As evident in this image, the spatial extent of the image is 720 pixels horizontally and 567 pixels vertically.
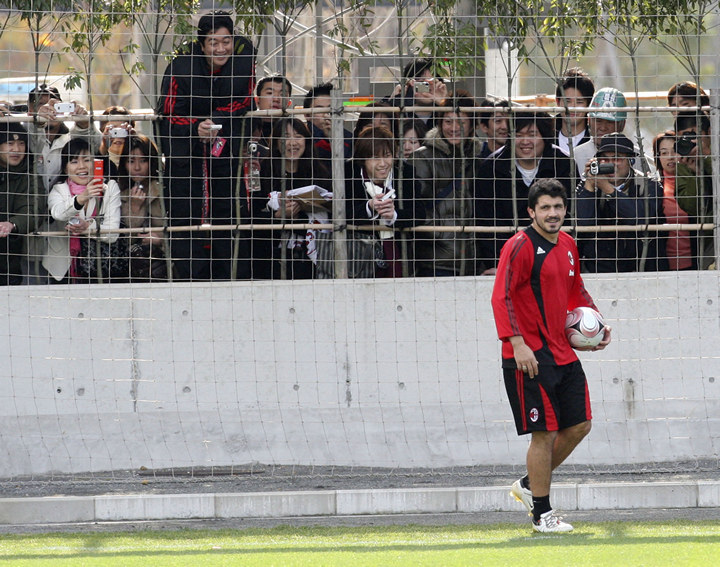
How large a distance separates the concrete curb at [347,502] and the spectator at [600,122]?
2.79 meters

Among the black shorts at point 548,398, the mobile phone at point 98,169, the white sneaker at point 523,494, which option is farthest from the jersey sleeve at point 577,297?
the mobile phone at point 98,169

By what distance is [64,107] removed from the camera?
32.7 ft

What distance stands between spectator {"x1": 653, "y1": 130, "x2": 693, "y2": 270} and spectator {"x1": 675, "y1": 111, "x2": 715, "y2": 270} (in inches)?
1.5

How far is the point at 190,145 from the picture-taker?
9.95m

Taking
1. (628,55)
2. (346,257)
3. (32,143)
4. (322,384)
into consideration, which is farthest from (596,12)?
(32,143)

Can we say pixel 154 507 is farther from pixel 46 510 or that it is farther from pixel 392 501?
pixel 392 501

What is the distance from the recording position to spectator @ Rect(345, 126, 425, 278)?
32.8 ft

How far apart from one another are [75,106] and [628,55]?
433cm

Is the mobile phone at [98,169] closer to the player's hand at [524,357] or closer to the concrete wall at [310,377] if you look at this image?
the concrete wall at [310,377]

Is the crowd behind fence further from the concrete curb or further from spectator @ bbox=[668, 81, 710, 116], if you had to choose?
the concrete curb

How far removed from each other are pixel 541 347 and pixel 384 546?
1.46 metres

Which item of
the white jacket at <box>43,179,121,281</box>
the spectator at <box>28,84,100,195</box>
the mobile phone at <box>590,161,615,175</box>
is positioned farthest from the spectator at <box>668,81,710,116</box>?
the spectator at <box>28,84,100,195</box>

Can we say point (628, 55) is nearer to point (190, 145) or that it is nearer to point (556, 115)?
point (556, 115)

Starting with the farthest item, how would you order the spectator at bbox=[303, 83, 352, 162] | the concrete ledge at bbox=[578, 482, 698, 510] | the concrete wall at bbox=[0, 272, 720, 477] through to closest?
the spectator at bbox=[303, 83, 352, 162], the concrete wall at bbox=[0, 272, 720, 477], the concrete ledge at bbox=[578, 482, 698, 510]
